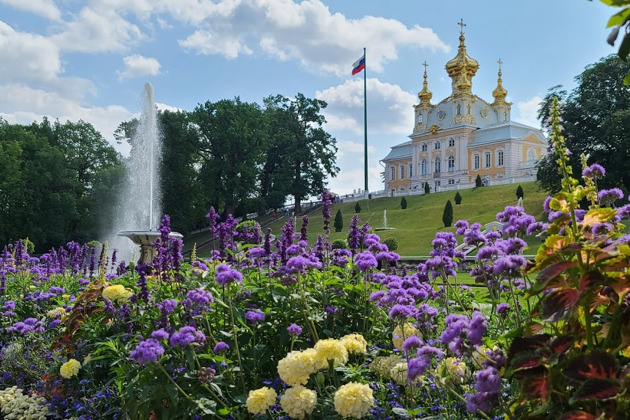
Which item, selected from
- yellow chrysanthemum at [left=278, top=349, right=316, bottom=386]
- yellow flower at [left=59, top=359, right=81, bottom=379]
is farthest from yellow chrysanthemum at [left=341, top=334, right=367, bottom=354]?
yellow flower at [left=59, top=359, right=81, bottom=379]

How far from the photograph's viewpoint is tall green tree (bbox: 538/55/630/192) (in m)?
30.4

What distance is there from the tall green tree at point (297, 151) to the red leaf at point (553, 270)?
49805 millimetres

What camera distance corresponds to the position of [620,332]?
1.86 m

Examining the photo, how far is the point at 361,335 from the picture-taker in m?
3.45

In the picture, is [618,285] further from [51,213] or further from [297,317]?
[51,213]

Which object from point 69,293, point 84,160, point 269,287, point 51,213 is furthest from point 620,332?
point 84,160

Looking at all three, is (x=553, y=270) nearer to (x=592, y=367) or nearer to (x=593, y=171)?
(x=592, y=367)

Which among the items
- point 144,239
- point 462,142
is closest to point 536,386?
point 144,239

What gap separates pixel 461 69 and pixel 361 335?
68322 mm

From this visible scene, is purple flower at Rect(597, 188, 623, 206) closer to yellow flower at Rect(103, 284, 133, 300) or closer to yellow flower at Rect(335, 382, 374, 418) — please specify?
yellow flower at Rect(335, 382, 374, 418)

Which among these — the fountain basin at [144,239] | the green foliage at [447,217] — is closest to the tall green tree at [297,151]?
the green foliage at [447,217]

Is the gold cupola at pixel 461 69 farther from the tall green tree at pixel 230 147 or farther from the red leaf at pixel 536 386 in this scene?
the red leaf at pixel 536 386

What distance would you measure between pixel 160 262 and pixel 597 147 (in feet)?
105

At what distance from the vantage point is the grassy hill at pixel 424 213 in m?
32.6
